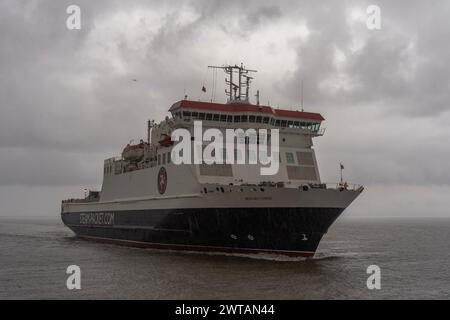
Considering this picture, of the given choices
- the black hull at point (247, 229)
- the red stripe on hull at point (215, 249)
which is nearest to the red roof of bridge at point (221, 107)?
the black hull at point (247, 229)

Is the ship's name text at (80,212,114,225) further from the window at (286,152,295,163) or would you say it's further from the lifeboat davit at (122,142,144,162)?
the window at (286,152,295,163)

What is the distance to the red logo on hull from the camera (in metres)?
31.6

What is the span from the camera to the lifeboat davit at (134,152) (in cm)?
3834

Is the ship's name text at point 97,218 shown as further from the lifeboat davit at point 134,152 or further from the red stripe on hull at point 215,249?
the red stripe on hull at point 215,249

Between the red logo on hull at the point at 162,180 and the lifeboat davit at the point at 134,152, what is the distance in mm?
6301

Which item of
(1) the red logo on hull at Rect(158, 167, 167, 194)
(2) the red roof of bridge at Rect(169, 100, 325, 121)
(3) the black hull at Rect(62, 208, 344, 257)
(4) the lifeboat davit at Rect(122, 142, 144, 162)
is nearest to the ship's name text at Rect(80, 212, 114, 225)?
(4) the lifeboat davit at Rect(122, 142, 144, 162)

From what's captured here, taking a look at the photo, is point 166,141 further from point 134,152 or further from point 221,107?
point 134,152

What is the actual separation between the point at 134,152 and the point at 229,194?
1405 centimetres

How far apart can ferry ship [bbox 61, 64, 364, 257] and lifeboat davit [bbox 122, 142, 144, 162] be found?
0.28 feet
